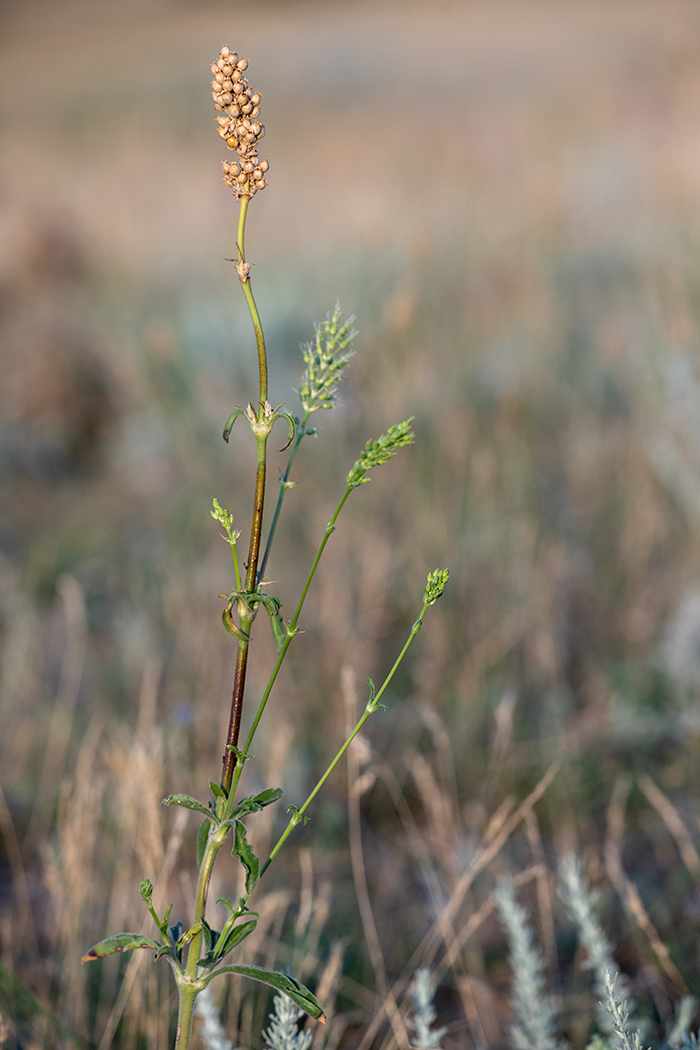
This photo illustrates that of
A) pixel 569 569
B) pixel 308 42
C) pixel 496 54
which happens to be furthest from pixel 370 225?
pixel 308 42

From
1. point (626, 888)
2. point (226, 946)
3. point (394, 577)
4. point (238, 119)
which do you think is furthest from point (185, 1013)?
point (394, 577)

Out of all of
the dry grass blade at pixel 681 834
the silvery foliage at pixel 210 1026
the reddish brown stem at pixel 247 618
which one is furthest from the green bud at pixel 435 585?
Result: the dry grass blade at pixel 681 834

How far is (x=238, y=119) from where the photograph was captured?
2.41ft

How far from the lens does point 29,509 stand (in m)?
4.00

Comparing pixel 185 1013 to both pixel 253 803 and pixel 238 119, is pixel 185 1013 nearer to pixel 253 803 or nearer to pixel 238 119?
pixel 253 803

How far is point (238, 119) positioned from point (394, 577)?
93.2 inches

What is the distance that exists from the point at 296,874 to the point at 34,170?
40.0 ft

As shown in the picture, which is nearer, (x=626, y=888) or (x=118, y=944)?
(x=118, y=944)

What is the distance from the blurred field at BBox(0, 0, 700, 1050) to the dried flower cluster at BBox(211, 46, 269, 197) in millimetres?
816

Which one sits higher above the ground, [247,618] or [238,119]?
[238,119]

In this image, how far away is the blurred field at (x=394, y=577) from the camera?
1.67m

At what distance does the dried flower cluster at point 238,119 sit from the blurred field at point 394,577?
0.82 meters

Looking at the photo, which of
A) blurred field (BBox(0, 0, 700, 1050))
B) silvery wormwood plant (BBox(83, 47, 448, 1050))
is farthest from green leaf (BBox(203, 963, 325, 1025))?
blurred field (BBox(0, 0, 700, 1050))

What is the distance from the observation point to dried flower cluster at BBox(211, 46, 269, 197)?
72 centimetres
